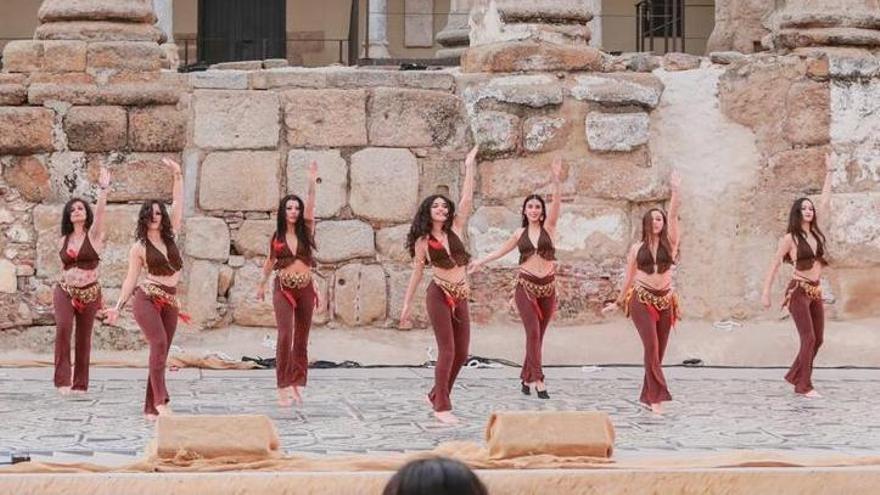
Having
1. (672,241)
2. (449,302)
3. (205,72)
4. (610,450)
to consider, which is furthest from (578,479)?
(205,72)

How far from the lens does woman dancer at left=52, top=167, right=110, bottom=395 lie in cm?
1399

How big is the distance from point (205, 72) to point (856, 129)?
17.8ft

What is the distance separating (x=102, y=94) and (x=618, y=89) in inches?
166

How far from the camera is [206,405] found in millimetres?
13156

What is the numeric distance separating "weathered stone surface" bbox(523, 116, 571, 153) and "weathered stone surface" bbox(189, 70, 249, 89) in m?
2.34

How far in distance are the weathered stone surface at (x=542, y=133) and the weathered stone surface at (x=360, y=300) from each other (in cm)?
167

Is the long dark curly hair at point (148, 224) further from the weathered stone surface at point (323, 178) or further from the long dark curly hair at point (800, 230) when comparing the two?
the long dark curly hair at point (800, 230)

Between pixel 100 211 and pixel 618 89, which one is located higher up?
pixel 618 89

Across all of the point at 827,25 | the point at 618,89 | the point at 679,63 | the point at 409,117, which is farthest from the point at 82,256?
the point at 827,25

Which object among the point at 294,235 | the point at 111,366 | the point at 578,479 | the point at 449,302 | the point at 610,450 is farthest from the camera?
the point at 111,366

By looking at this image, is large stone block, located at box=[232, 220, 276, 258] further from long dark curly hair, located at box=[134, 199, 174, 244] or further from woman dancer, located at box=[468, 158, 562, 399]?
long dark curly hair, located at box=[134, 199, 174, 244]

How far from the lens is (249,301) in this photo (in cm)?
1638

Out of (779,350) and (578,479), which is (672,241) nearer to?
(779,350)

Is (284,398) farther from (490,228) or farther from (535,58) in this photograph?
(535,58)
